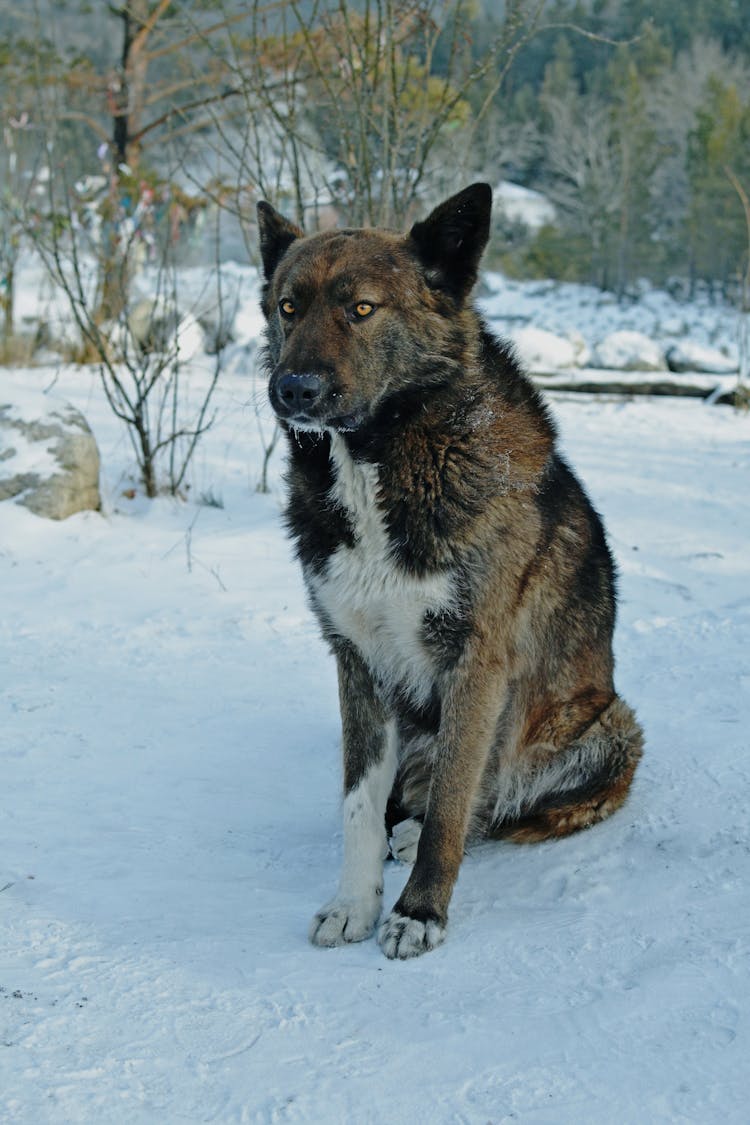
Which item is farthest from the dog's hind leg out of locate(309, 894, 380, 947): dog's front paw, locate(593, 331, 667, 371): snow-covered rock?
locate(593, 331, 667, 371): snow-covered rock

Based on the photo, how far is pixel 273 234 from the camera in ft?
10.3

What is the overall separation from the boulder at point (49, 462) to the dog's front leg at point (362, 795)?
366 centimetres

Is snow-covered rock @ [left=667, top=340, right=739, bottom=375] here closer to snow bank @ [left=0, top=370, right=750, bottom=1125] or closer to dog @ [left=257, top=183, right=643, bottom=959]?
snow bank @ [left=0, top=370, right=750, bottom=1125]

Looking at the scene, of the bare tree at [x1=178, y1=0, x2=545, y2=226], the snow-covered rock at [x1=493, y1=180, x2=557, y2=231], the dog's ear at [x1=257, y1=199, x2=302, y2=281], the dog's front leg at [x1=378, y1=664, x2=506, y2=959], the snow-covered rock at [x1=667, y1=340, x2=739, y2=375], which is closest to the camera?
the dog's front leg at [x1=378, y1=664, x2=506, y2=959]

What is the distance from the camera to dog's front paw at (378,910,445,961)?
2.44 metres

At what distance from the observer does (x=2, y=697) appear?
3.97 m

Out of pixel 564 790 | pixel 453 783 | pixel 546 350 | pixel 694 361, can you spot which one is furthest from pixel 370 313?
pixel 694 361

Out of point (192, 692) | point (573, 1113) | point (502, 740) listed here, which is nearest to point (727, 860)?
point (502, 740)

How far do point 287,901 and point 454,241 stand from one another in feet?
5.74

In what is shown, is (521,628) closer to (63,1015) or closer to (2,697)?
(63,1015)

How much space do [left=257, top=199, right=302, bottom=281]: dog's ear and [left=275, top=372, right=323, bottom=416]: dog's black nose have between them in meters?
0.73

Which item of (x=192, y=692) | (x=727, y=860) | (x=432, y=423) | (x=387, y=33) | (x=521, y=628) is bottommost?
(x=192, y=692)

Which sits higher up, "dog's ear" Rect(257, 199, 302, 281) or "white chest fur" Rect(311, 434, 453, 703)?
"dog's ear" Rect(257, 199, 302, 281)

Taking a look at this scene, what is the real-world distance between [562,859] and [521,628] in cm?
63
